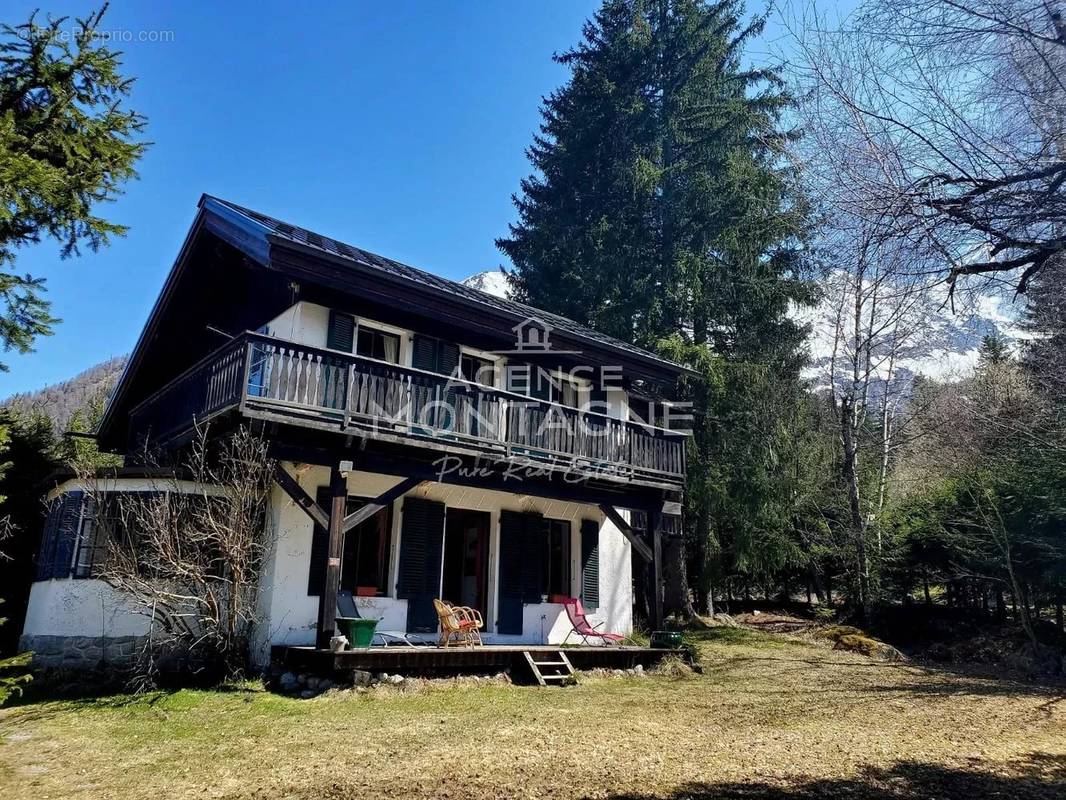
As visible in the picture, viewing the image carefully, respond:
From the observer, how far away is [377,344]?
12.5 meters

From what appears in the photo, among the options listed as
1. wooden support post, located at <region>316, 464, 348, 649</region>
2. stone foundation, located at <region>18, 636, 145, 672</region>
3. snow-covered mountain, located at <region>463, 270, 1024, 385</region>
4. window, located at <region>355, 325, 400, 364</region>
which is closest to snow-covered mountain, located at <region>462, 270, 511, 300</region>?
snow-covered mountain, located at <region>463, 270, 1024, 385</region>

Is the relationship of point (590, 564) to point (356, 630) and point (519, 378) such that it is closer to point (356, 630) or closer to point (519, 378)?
point (519, 378)

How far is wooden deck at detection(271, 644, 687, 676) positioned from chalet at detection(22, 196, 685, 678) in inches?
19.8

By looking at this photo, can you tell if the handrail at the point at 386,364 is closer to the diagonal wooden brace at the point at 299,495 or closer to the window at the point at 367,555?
the diagonal wooden brace at the point at 299,495

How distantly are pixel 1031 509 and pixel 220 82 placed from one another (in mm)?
18272

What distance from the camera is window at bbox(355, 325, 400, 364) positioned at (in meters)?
12.3

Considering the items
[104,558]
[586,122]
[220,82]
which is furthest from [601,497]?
[586,122]

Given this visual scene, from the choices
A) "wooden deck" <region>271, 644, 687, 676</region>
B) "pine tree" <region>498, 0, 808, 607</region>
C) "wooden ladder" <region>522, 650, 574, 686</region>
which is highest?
"pine tree" <region>498, 0, 808, 607</region>

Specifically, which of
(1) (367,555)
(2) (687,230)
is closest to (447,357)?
(1) (367,555)

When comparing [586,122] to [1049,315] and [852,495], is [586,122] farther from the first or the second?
[1049,315]

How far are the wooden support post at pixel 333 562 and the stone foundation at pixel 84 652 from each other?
283 cm

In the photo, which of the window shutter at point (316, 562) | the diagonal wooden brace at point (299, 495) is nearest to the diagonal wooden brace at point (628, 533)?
the window shutter at point (316, 562)

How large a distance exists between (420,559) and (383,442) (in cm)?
273

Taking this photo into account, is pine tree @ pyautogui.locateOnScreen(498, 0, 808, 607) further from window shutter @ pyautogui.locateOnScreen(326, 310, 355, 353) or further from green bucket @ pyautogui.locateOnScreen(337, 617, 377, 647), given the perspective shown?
green bucket @ pyautogui.locateOnScreen(337, 617, 377, 647)
